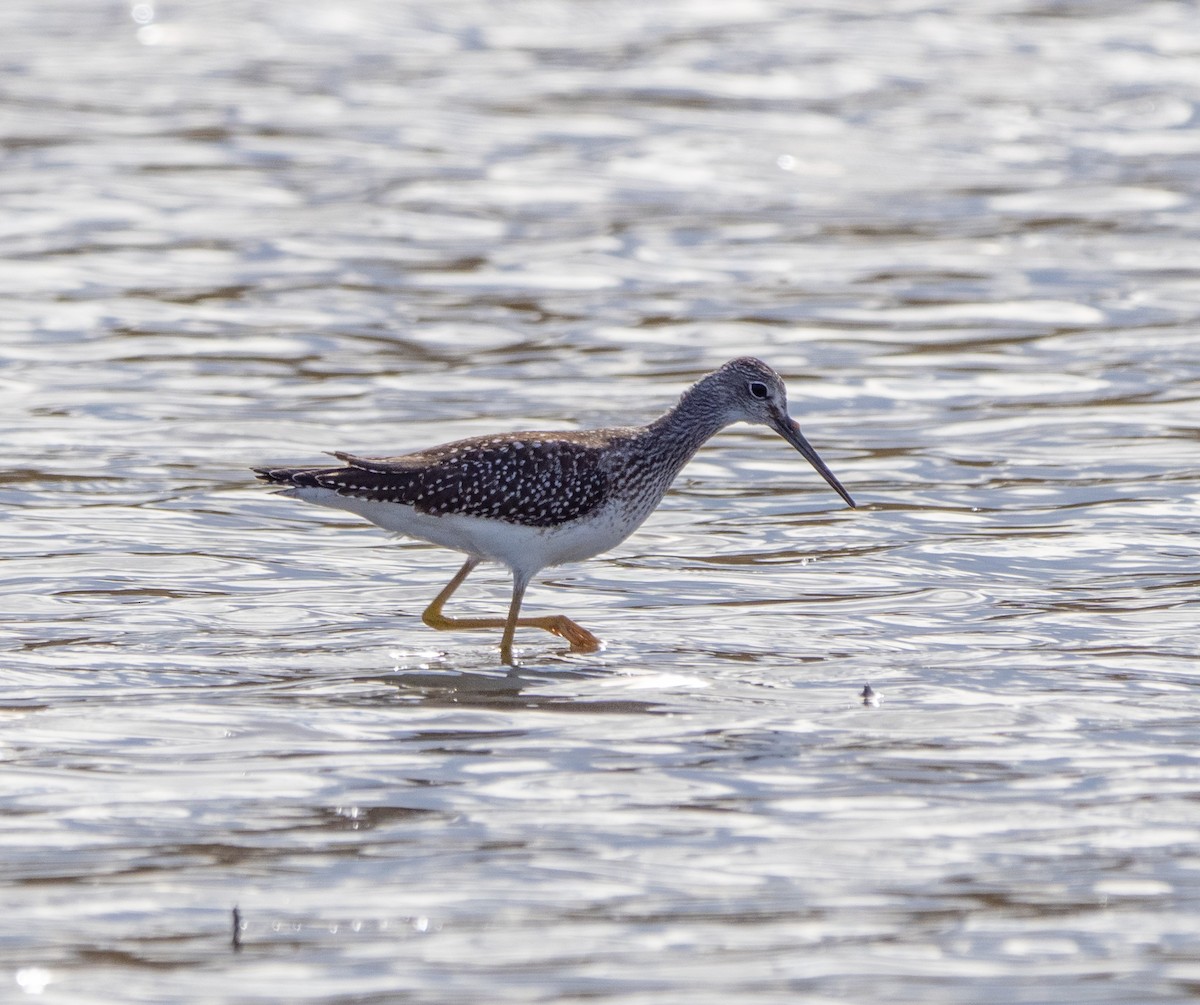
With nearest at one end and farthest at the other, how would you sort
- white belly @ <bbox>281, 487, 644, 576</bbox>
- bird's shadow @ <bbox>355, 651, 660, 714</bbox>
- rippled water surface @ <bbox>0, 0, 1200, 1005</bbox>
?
rippled water surface @ <bbox>0, 0, 1200, 1005</bbox>, bird's shadow @ <bbox>355, 651, 660, 714</bbox>, white belly @ <bbox>281, 487, 644, 576</bbox>

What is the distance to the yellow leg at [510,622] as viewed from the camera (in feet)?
36.1

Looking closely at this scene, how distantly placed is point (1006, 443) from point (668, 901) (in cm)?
818

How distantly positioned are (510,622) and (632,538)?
2363mm

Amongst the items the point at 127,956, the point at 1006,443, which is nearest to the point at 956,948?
the point at 127,956

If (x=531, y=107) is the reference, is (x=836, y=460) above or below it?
below

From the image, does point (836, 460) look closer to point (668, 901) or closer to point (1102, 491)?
point (1102, 491)

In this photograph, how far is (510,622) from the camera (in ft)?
36.9

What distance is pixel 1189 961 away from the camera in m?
7.03

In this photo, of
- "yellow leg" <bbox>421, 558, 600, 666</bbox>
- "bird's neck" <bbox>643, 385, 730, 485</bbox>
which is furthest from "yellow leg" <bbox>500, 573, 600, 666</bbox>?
"bird's neck" <bbox>643, 385, 730, 485</bbox>

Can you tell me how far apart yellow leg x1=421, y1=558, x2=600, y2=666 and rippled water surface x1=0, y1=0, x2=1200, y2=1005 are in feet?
0.64

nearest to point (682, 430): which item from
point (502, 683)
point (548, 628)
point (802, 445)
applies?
point (802, 445)

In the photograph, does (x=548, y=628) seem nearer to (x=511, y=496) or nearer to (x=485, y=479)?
(x=511, y=496)

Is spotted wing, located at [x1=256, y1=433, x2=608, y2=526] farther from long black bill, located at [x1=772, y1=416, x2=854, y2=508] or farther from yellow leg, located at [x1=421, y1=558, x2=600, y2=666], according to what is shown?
long black bill, located at [x1=772, y1=416, x2=854, y2=508]

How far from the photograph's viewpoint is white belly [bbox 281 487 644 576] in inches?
439
